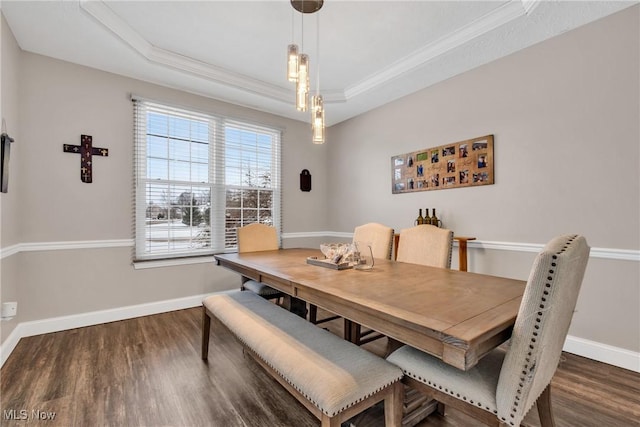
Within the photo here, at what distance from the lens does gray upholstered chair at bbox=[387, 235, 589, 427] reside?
3.20 ft

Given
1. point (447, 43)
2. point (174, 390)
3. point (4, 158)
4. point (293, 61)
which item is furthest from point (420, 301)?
point (4, 158)

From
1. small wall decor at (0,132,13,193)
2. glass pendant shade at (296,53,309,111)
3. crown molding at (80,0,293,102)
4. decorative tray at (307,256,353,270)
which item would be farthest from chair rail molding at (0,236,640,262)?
glass pendant shade at (296,53,309,111)

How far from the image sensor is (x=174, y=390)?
6.20 ft

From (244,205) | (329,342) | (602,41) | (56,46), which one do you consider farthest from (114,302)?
(602,41)

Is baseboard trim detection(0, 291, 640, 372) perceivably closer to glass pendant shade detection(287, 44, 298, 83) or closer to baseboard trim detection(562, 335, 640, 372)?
baseboard trim detection(562, 335, 640, 372)

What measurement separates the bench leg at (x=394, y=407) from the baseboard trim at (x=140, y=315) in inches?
81.3

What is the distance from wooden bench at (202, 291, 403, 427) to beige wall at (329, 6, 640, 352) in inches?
83.4

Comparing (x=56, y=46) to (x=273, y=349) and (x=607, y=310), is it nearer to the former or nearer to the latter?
(x=273, y=349)

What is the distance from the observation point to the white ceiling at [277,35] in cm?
230

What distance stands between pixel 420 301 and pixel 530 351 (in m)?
0.40

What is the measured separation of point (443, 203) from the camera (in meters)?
3.31

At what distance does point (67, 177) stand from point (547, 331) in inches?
152

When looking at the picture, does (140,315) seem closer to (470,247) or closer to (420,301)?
(420,301)

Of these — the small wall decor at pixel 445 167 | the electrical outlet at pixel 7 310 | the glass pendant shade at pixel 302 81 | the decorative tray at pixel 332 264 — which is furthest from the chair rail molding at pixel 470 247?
the glass pendant shade at pixel 302 81
